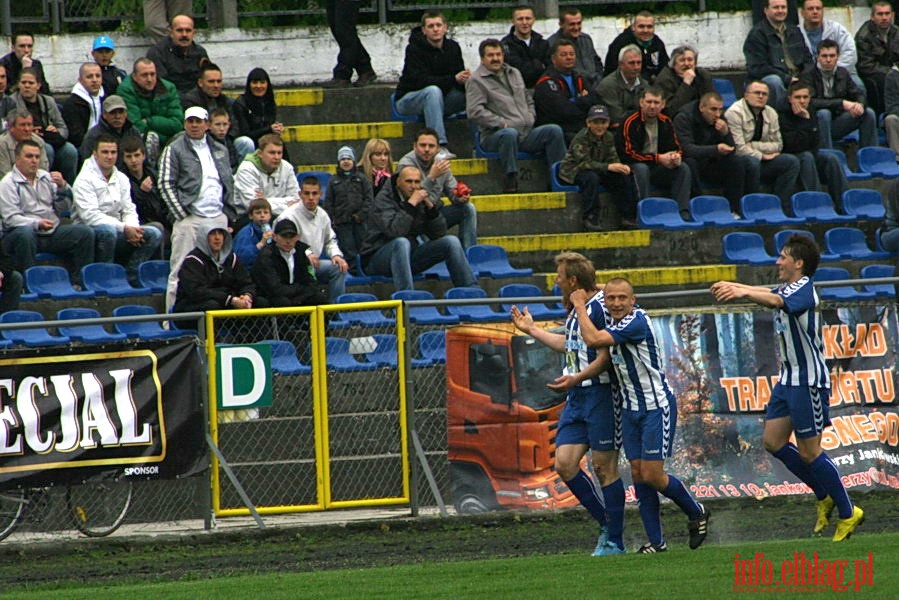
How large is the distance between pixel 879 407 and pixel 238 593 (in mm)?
6428

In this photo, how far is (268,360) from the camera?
41.1ft

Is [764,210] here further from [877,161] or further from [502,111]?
[502,111]

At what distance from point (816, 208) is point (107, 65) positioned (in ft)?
27.1

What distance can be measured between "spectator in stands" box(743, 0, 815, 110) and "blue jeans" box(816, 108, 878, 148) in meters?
0.72

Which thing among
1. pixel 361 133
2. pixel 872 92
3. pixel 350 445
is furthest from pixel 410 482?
pixel 872 92

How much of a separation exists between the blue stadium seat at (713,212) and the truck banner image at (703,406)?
14.1ft

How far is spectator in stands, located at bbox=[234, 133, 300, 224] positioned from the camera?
50.6 ft

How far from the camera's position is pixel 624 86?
17.9m

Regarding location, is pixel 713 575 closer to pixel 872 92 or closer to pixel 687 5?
pixel 872 92

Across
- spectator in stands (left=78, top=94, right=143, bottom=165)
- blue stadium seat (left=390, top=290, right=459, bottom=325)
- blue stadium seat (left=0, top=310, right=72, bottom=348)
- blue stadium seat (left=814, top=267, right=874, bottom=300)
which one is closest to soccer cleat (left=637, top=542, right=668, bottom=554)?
blue stadium seat (left=390, top=290, right=459, bottom=325)

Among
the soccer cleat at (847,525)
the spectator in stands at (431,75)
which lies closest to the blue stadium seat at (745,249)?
the spectator in stands at (431,75)

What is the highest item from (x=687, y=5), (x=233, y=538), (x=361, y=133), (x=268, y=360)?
(x=687, y=5)

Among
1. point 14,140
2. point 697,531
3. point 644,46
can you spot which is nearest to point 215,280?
point 14,140

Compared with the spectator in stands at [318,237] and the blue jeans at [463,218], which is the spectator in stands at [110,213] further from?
the blue jeans at [463,218]
